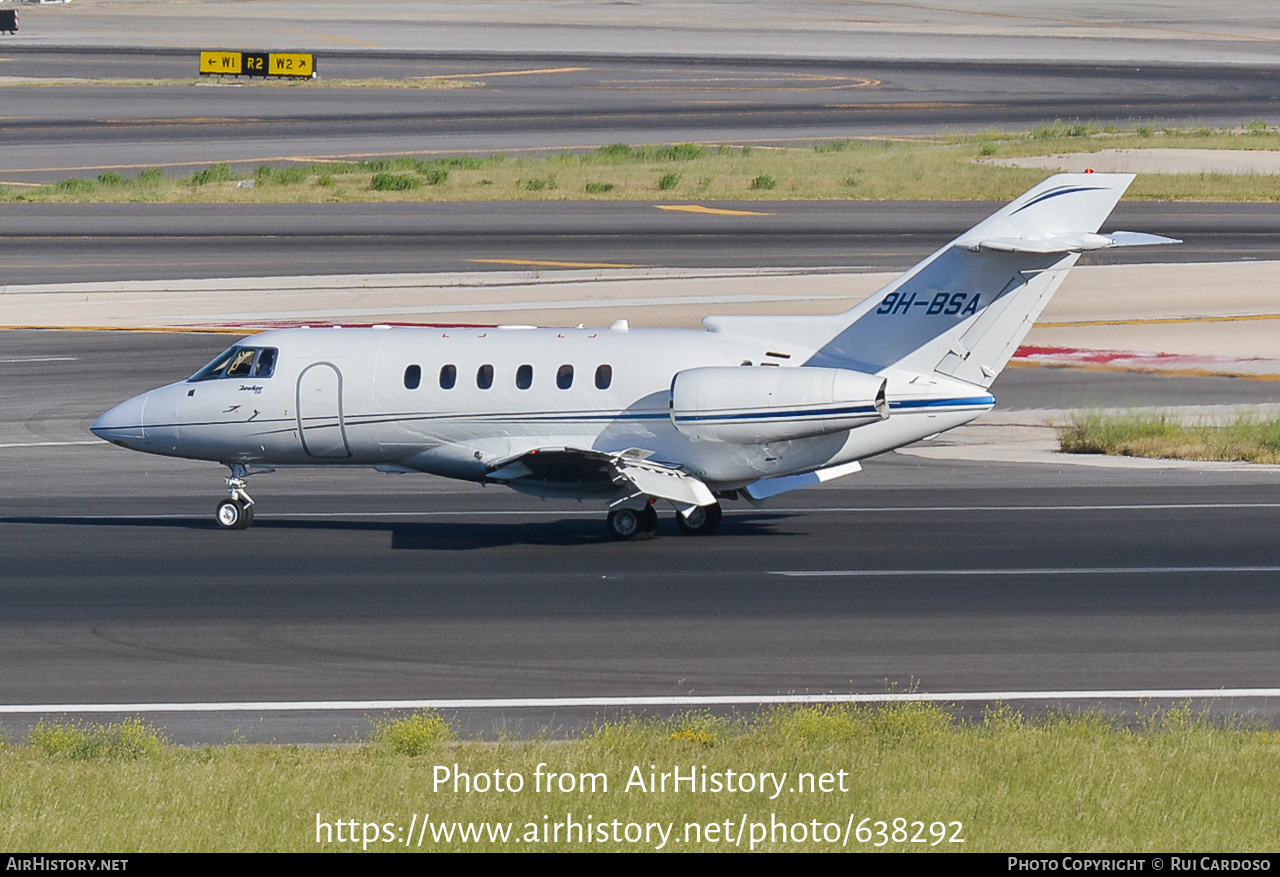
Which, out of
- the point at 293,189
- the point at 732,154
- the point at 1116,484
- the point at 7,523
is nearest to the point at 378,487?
the point at 7,523

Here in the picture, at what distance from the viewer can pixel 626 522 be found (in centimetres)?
2464

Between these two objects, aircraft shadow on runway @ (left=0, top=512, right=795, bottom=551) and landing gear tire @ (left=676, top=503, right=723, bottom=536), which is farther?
landing gear tire @ (left=676, top=503, right=723, bottom=536)

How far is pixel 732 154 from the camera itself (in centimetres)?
7562

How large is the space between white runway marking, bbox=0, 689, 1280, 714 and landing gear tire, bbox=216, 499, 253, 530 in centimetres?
907

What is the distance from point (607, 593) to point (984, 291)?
255 inches

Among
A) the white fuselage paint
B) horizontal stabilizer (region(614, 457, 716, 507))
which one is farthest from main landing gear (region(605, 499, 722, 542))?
the white fuselage paint

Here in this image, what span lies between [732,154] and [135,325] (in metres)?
35.9

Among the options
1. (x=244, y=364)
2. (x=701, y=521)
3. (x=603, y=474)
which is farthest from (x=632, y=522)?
(x=244, y=364)

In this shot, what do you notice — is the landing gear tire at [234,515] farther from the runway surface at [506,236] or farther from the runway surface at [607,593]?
the runway surface at [506,236]

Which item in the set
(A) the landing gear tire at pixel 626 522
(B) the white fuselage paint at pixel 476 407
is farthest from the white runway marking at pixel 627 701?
(A) the landing gear tire at pixel 626 522

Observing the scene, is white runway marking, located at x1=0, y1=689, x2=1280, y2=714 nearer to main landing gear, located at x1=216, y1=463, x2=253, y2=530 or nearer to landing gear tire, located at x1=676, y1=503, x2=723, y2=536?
landing gear tire, located at x1=676, y1=503, x2=723, y2=536

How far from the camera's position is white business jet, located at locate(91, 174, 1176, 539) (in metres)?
23.2

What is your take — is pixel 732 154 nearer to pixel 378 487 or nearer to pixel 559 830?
pixel 378 487

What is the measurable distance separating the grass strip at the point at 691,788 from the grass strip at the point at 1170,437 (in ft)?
57.8
